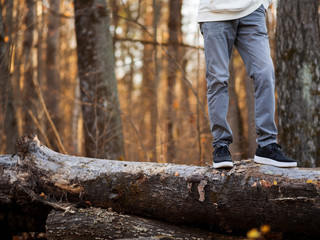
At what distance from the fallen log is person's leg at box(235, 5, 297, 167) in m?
0.18

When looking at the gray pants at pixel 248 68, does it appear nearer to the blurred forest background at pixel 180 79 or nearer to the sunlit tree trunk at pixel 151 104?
the blurred forest background at pixel 180 79

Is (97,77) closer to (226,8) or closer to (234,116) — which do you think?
(234,116)

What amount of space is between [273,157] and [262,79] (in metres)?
0.71

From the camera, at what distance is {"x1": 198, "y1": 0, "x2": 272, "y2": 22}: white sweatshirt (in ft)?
11.3

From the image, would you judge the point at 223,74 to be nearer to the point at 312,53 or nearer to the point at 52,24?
the point at 312,53

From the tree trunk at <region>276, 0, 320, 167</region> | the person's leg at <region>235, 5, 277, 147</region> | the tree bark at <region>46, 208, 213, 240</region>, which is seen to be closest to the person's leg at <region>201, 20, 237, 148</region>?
the person's leg at <region>235, 5, 277, 147</region>

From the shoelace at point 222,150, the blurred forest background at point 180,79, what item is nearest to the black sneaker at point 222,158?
the shoelace at point 222,150

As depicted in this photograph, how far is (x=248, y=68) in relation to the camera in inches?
142

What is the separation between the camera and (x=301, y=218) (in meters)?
3.07

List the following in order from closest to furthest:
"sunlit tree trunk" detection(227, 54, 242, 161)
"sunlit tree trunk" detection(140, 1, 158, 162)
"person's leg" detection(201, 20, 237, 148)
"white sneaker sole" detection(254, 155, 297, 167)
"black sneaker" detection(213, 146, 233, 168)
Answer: "white sneaker sole" detection(254, 155, 297, 167)
"black sneaker" detection(213, 146, 233, 168)
"person's leg" detection(201, 20, 237, 148)
"sunlit tree trunk" detection(227, 54, 242, 161)
"sunlit tree trunk" detection(140, 1, 158, 162)

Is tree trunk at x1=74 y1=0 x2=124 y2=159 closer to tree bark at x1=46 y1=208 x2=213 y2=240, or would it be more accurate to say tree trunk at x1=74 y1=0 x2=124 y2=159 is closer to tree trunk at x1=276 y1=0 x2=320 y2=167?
tree trunk at x1=276 y1=0 x2=320 y2=167

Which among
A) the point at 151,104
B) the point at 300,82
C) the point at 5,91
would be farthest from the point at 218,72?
the point at 151,104

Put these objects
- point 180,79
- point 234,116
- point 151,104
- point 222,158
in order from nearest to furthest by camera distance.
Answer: point 222,158
point 234,116
point 180,79
point 151,104

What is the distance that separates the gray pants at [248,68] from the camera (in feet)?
11.3
